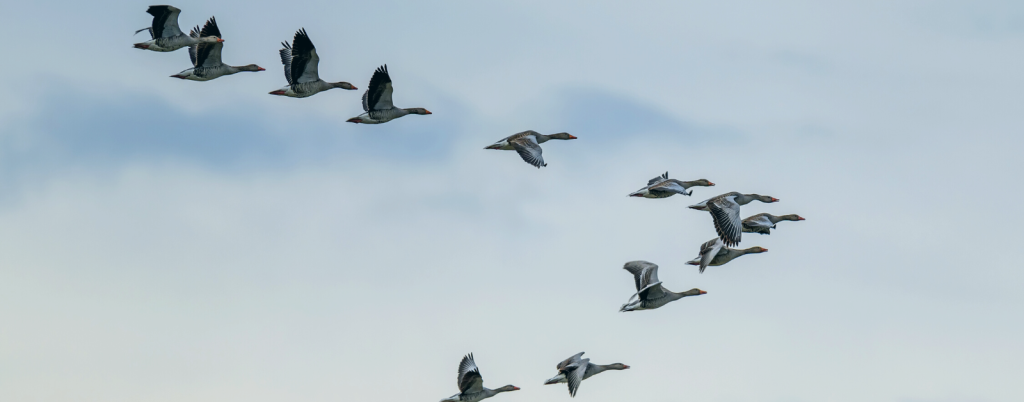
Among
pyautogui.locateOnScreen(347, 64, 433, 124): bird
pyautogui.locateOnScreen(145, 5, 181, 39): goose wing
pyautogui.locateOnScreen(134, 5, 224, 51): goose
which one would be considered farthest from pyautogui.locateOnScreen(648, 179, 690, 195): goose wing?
pyautogui.locateOnScreen(145, 5, 181, 39): goose wing

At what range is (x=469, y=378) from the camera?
38844 mm

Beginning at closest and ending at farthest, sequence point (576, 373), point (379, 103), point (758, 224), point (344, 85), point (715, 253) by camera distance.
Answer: point (576, 373), point (715, 253), point (758, 224), point (379, 103), point (344, 85)

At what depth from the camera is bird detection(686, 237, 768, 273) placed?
39.5 m

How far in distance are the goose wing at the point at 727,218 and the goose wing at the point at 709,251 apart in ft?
4.99

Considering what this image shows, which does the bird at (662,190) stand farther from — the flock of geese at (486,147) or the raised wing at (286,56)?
the raised wing at (286,56)

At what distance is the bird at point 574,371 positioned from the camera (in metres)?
36.8

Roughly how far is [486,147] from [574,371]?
911 centimetres

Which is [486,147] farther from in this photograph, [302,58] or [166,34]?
[166,34]

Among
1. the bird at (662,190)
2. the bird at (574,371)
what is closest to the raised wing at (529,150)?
the bird at (662,190)

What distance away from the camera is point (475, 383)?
39.1 metres

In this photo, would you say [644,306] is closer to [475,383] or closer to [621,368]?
[621,368]

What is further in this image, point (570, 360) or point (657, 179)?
point (657, 179)

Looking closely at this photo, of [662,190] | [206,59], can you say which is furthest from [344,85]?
[662,190]

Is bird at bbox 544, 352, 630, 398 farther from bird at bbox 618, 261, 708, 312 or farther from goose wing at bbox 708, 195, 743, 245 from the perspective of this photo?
goose wing at bbox 708, 195, 743, 245
